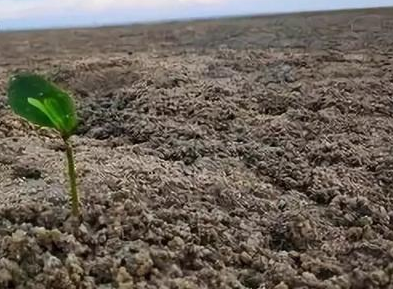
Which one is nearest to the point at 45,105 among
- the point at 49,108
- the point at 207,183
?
the point at 49,108

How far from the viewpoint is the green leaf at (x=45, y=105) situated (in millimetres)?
1404

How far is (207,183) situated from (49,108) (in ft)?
1.53

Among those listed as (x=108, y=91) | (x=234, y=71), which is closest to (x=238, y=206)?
(x=108, y=91)

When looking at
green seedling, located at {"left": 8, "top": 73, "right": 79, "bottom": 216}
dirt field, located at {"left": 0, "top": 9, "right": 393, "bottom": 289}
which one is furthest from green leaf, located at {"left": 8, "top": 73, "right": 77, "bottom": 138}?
dirt field, located at {"left": 0, "top": 9, "right": 393, "bottom": 289}

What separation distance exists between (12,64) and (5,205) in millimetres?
3117

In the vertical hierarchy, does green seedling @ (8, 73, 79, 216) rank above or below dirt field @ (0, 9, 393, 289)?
above

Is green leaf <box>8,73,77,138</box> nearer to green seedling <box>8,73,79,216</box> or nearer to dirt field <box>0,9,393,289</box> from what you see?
green seedling <box>8,73,79,216</box>

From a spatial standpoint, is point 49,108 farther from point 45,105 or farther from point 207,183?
point 207,183

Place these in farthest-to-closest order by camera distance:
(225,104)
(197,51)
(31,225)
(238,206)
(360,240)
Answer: (197,51) → (225,104) → (238,206) → (360,240) → (31,225)

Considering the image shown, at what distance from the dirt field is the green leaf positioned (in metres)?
0.18

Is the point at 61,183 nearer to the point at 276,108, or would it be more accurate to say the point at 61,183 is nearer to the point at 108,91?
the point at 276,108

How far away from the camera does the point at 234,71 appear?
342 centimetres

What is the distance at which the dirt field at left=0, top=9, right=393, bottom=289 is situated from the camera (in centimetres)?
133

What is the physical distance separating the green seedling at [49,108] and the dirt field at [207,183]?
12 centimetres
